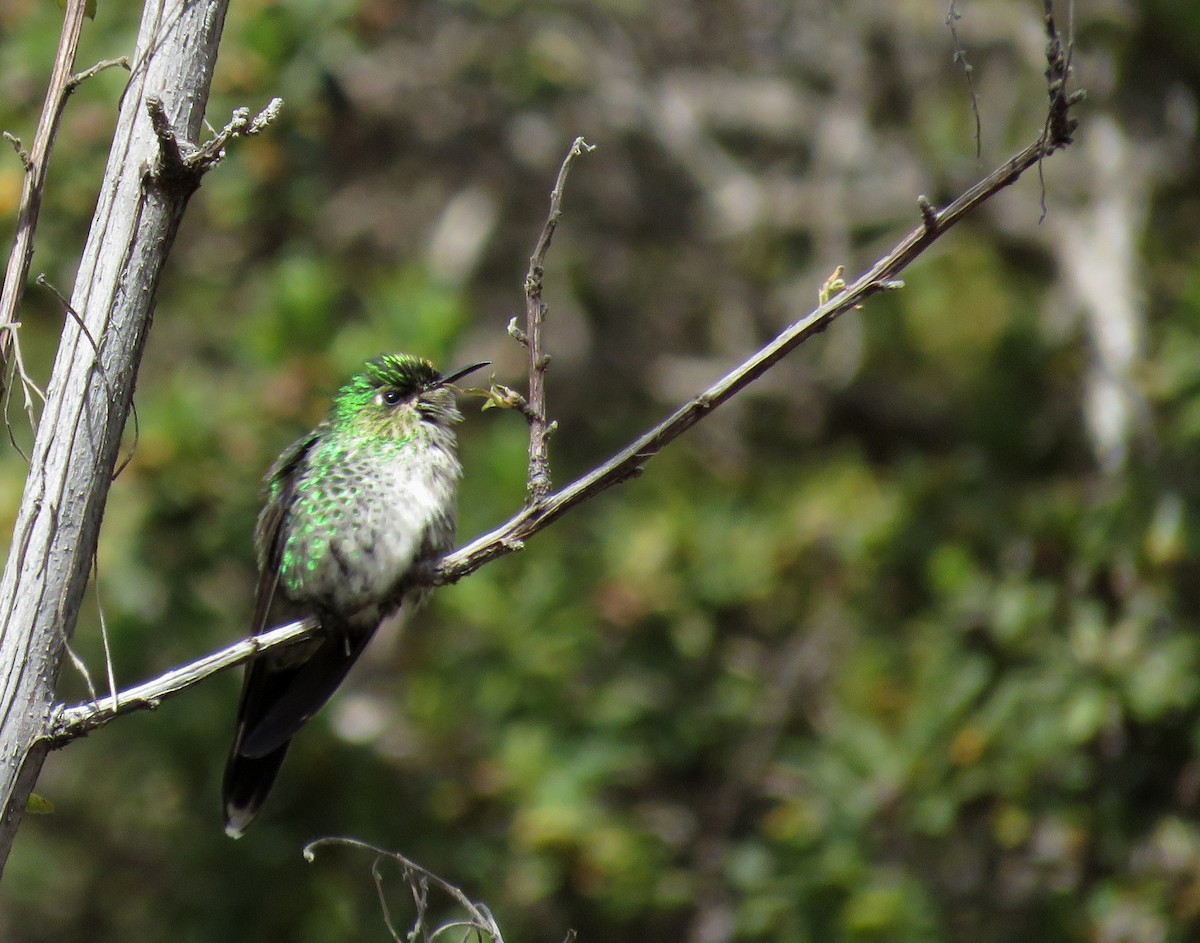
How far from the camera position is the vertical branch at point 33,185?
1.79 metres

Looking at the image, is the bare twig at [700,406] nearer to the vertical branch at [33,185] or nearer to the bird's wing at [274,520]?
the vertical branch at [33,185]

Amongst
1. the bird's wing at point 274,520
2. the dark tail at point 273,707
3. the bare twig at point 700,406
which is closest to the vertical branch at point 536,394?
the bare twig at point 700,406

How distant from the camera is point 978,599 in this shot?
4.37 metres

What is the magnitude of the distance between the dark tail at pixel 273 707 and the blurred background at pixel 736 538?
796mm

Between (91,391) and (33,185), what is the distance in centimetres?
30

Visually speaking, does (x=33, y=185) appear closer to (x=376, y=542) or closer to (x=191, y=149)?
(x=191, y=149)

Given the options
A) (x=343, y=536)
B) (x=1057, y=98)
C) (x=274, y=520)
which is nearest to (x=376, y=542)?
(x=343, y=536)

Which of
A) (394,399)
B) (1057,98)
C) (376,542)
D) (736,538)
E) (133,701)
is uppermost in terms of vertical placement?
(736,538)

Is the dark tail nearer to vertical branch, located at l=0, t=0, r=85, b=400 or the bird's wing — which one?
the bird's wing

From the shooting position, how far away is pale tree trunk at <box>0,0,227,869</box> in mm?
1732

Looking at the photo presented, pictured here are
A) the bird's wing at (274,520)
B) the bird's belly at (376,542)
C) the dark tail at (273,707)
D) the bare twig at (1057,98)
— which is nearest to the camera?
the bare twig at (1057,98)

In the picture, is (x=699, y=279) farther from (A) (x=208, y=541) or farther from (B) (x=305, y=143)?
(A) (x=208, y=541)

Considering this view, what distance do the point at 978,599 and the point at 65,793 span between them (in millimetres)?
4054

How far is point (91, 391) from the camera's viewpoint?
1760 millimetres
